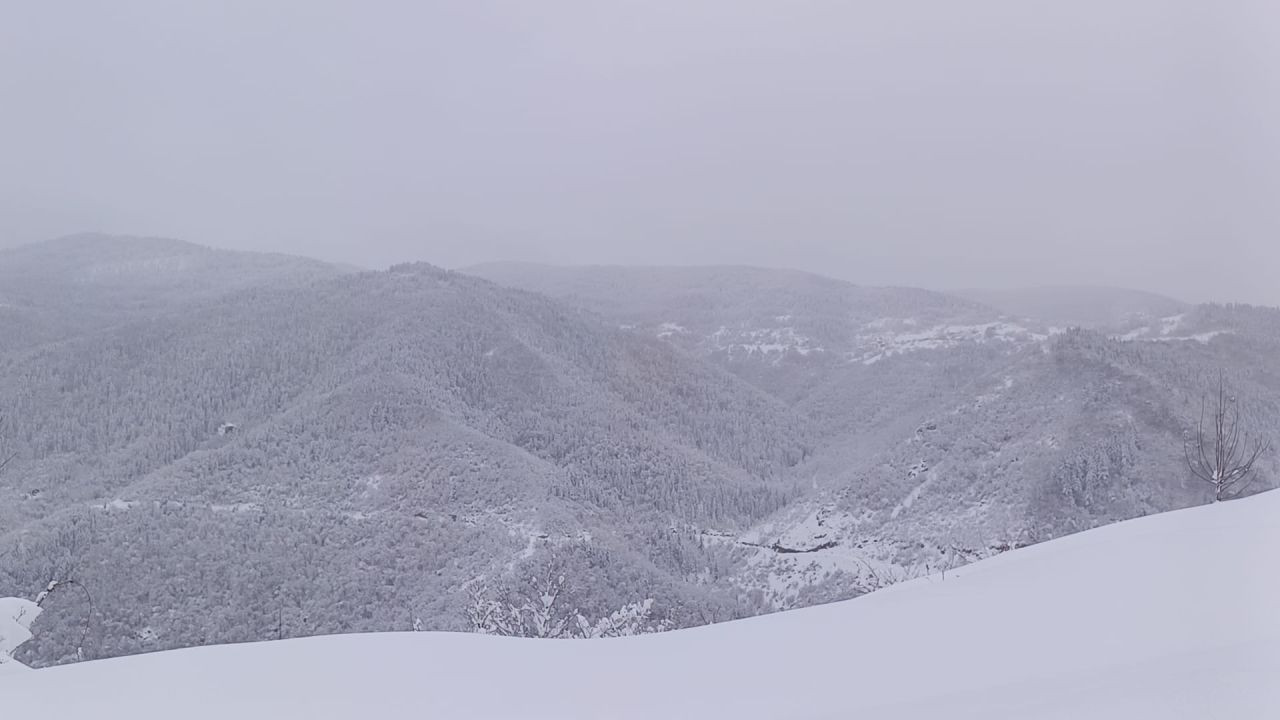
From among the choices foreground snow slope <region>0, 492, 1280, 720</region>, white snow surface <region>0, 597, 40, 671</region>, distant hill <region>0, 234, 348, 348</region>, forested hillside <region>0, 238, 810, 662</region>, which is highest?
distant hill <region>0, 234, 348, 348</region>

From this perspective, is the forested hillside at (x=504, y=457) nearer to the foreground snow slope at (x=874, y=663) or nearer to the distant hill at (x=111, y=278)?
the distant hill at (x=111, y=278)

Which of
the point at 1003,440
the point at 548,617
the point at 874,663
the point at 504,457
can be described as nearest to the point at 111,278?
the point at 504,457

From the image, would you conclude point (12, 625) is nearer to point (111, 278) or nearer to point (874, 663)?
point (874, 663)

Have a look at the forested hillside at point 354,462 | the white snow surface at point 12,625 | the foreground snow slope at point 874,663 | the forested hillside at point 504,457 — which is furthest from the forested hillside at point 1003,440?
the white snow surface at point 12,625

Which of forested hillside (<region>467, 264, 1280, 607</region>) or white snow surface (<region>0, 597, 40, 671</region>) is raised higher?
white snow surface (<region>0, 597, 40, 671</region>)

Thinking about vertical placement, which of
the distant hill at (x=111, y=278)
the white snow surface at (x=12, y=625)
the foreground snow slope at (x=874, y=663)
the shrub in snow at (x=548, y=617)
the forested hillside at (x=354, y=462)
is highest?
the distant hill at (x=111, y=278)

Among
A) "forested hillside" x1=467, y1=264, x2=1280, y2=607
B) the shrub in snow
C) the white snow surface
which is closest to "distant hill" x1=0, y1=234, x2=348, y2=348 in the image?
the shrub in snow

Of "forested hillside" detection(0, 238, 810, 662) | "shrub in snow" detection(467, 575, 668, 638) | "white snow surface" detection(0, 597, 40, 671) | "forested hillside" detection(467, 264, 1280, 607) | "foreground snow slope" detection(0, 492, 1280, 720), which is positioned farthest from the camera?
"forested hillside" detection(467, 264, 1280, 607)

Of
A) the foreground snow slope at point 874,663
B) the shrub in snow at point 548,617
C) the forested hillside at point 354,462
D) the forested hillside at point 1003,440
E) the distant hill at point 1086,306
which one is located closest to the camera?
the foreground snow slope at point 874,663

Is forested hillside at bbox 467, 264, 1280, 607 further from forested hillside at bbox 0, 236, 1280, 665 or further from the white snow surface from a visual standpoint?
the white snow surface
